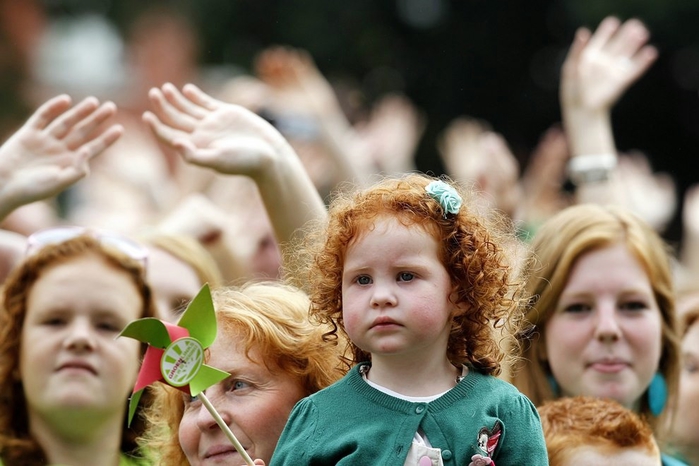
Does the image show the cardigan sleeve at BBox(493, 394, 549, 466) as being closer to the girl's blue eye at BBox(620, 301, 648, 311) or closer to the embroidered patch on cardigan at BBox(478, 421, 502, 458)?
the embroidered patch on cardigan at BBox(478, 421, 502, 458)

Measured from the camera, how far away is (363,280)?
355cm

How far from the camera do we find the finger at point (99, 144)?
4.82 metres

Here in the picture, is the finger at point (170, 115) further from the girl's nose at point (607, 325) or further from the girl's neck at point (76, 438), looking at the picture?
the girl's nose at point (607, 325)

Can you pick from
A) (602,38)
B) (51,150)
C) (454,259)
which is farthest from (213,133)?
(602,38)

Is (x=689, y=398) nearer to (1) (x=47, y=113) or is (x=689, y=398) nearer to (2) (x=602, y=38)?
(2) (x=602, y=38)

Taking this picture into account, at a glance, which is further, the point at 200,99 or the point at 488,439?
the point at 200,99

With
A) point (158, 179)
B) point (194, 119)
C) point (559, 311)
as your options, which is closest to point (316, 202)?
point (194, 119)

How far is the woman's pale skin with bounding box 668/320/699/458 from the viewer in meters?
5.71

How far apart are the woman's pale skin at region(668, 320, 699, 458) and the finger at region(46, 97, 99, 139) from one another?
2.43 meters

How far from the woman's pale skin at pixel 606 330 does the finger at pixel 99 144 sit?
1.55 metres

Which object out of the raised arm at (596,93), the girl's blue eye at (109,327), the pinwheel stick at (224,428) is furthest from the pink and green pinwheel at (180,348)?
the raised arm at (596,93)

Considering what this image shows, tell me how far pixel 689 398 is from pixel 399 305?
2644 mm

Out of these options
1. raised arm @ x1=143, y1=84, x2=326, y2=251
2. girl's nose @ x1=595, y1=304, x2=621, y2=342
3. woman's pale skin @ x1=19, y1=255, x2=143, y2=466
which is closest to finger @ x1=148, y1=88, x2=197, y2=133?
raised arm @ x1=143, y1=84, x2=326, y2=251

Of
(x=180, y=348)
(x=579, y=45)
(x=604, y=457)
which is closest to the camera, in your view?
(x=180, y=348)
